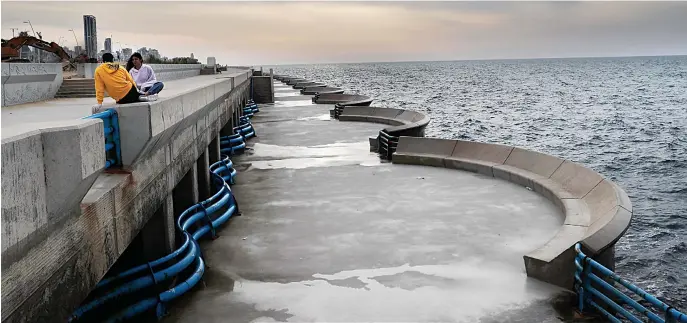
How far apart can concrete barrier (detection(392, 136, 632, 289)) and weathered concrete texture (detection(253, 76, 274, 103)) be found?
31.1 meters

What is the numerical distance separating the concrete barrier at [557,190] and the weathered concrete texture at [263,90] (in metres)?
31.1

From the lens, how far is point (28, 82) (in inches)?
489

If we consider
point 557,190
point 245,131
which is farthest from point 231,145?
point 557,190

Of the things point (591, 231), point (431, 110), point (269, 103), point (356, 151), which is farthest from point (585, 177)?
point (431, 110)

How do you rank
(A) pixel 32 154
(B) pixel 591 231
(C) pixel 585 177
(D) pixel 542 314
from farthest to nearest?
1. (C) pixel 585 177
2. (B) pixel 591 231
3. (D) pixel 542 314
4. (A) pixel 32 154

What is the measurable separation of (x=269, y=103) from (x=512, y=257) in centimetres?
3993

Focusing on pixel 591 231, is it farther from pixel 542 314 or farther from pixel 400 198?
pixel 400 198

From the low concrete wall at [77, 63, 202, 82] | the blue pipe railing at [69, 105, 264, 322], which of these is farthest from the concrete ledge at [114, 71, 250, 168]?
the low concrete wall at [77, 63, 202, 82]

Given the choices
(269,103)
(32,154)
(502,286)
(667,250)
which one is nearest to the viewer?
(32,154)

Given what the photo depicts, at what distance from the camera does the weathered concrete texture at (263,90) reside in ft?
166

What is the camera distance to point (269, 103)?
1945 inches

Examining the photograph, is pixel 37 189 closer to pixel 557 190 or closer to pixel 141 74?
pixel 141 74

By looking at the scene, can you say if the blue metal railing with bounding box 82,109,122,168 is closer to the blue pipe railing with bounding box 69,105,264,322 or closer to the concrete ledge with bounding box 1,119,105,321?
the blue pipe railing with bounding box 69,105,264,322

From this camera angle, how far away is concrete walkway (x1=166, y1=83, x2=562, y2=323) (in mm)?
8938
